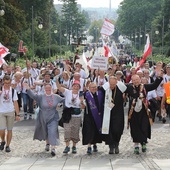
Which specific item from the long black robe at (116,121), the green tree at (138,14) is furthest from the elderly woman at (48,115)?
the green tree at (138,14)

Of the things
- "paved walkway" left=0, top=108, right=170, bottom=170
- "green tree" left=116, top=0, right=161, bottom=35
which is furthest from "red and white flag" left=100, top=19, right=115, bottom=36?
"green tree" left=116, top=0, right=161, bottom=35

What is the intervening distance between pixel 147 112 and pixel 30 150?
2.74 m

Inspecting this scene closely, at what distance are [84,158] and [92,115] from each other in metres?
0.99

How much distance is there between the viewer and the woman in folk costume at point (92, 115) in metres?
11.3

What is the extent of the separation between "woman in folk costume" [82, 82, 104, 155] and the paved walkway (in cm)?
36

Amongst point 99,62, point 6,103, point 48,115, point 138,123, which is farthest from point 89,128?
point 99,62

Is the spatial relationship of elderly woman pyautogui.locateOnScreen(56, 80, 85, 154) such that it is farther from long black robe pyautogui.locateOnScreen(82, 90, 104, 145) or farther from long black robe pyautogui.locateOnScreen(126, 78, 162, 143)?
long black robe pyautogui.locateOnScreen(126, 78, 162, 143)

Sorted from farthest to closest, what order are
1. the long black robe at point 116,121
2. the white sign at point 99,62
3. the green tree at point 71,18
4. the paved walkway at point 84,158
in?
1. the green tree at point 71,18
2. the white sign at point 99,62
3. the long black robe at point 116,121
4. the paved walkway at point 84,158

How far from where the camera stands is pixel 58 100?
37.5ft

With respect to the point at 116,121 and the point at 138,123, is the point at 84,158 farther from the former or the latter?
the point at 138,123

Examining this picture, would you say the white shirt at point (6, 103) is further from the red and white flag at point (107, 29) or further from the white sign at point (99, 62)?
the red and white flag at point (107, 29)

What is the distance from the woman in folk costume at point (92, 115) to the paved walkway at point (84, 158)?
14.3 inches

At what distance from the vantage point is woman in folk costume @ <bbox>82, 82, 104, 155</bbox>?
11305 millimetres

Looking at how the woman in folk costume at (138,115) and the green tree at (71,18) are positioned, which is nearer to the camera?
the woman in folk costume at (138,115)
